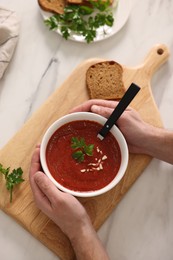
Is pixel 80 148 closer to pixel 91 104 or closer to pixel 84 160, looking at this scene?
pixel 84 160

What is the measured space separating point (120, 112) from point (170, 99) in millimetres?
402

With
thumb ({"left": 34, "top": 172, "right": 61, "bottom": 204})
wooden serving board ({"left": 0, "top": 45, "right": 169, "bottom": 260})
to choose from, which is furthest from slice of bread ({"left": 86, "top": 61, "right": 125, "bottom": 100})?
thumb ({"left": 34, "top": 172, "right": 61, "bottom": 204})

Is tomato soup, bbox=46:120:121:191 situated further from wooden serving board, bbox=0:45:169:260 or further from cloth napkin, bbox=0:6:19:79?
cloth napkin, bbox=0:6:19:79

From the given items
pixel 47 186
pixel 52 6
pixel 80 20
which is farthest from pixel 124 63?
pixel 47 186

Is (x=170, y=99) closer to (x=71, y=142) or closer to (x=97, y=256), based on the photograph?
(x=71, y=142)

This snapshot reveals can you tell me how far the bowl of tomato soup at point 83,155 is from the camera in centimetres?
148

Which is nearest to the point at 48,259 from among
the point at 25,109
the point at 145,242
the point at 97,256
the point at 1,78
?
the point at 97,256

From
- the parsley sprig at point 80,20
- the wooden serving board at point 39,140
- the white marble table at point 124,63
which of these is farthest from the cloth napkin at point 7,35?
the wooden serving board at point 39,140

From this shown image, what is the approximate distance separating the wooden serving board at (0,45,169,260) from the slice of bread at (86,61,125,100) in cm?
3

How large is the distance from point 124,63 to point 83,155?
21.2 inches

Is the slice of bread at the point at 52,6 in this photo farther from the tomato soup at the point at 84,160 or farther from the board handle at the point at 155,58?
the tomato soup at the point at 84,160

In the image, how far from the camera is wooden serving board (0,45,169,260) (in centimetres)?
156

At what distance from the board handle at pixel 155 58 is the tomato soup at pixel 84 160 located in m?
0.38

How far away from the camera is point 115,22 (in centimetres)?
183
